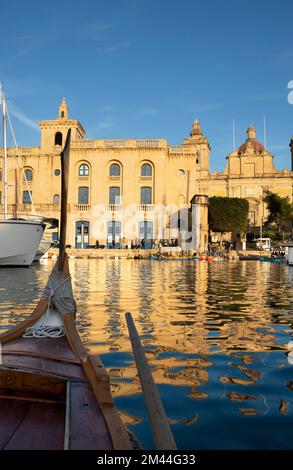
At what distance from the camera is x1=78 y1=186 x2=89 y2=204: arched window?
54.1 metres

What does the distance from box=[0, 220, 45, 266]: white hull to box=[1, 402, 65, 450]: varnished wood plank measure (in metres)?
22.3

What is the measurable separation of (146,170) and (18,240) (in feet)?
99.1

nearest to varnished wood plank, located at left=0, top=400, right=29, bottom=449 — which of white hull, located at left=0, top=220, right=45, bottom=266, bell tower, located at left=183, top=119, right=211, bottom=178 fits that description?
white hull, located at left=0, top=220, right=45, bottom=266

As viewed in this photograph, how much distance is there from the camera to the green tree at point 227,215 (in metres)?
59.1

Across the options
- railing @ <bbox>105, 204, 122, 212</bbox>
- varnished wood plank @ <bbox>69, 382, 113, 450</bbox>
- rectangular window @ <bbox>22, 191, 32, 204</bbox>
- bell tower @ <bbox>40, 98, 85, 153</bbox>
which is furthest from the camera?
bell tower @ <bbox>40, 98, 85, 153</bbox>

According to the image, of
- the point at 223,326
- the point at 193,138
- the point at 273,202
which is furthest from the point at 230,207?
the point at 223,326

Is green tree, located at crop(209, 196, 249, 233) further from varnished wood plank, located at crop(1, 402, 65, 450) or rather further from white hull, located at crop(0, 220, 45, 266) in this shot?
varnished wood plank, located at crop(1, 402, 65, 450)

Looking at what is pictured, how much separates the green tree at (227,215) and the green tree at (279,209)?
6.76m

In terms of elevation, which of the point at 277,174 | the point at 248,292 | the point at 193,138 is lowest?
the point at 248,292

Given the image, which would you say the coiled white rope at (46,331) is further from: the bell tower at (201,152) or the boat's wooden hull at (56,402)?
the bell tower at (201,152)

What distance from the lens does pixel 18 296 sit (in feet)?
42.4

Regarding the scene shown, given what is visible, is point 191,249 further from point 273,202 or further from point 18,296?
point 18,296

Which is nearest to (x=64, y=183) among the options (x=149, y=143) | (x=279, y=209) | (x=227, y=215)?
(x=149, y=143)
